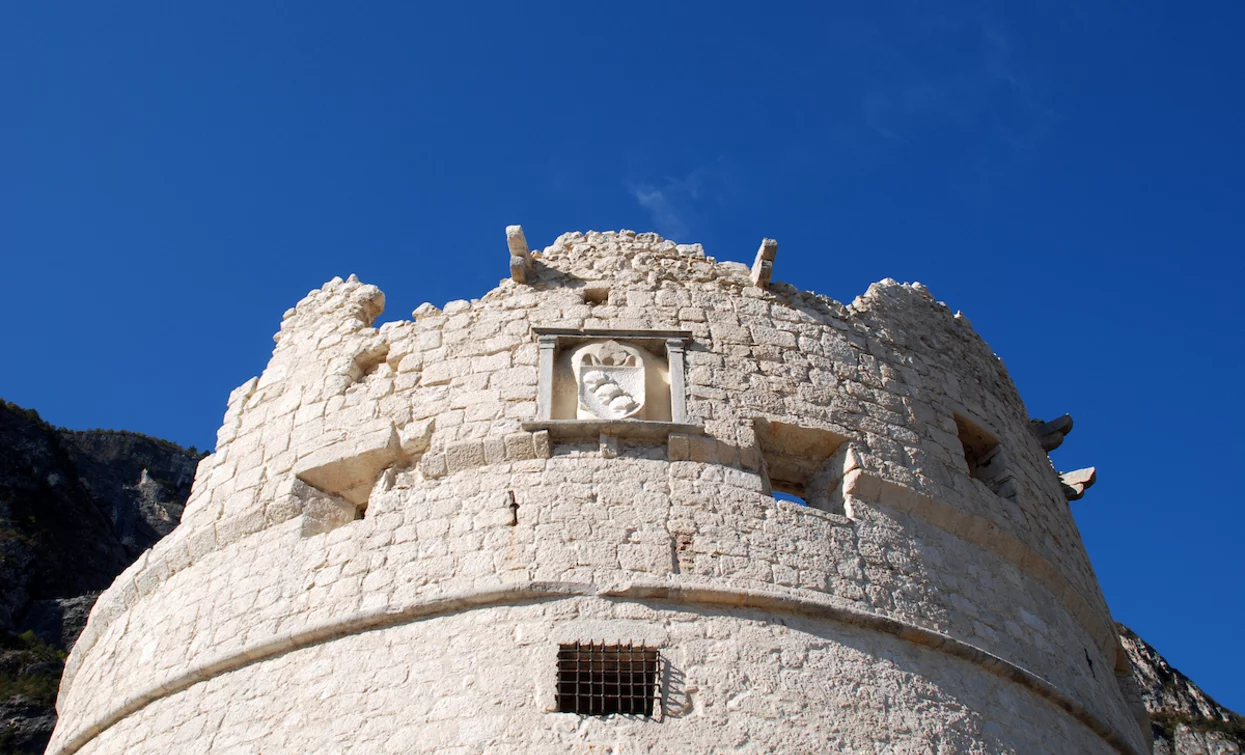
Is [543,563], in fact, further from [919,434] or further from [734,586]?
[919,434]

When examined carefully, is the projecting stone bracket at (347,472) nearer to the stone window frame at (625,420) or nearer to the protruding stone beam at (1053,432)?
the stone window frame at (625,420)

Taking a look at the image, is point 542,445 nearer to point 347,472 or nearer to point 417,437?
point 417,437

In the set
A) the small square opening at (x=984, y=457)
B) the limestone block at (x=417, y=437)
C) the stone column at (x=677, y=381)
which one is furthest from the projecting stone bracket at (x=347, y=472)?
the small square opening at (x=984, y=457)

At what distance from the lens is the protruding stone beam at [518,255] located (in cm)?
817

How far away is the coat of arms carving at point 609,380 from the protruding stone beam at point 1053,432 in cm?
392

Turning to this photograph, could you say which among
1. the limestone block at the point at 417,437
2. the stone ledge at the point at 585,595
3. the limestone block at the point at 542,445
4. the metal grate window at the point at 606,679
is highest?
the limestone block at the point at 417,437

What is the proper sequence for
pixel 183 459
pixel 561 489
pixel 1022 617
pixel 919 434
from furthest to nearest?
pixel 183 459
pixel 919 434
pixel 1022 617
pixel 561 489

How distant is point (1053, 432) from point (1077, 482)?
1.82 feet

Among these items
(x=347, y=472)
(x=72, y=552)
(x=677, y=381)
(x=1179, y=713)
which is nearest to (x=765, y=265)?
(x=677, y=381)

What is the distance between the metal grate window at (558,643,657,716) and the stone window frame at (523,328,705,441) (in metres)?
1.41

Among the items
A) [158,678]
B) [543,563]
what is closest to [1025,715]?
[543,563]

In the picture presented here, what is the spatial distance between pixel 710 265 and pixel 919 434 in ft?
5.84

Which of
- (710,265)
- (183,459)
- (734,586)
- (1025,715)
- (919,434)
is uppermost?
(183,459)

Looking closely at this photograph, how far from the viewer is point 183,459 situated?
2878 cm
